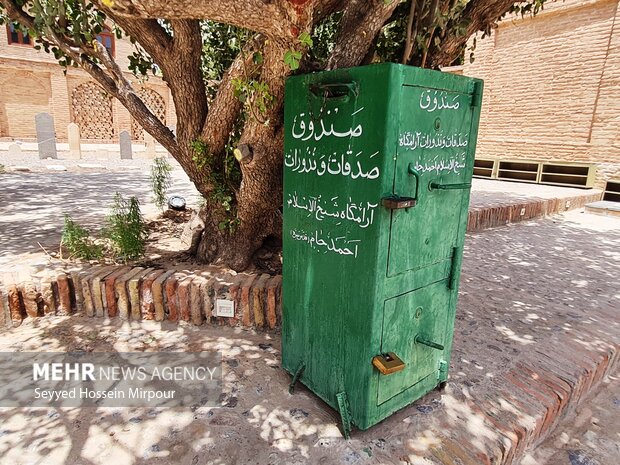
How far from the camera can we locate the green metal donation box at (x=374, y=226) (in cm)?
189

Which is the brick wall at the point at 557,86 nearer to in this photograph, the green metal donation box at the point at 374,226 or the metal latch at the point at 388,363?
the green metal donation box at the point at 374,226

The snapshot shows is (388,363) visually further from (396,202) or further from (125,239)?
(125,239)

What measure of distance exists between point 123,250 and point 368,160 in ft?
10.2

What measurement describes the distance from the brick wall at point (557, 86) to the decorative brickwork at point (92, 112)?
2037cm

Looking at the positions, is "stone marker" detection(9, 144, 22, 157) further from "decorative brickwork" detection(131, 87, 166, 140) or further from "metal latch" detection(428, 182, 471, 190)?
"metal latch" detection(428, 182, 471, 190)

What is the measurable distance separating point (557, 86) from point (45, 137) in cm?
1882

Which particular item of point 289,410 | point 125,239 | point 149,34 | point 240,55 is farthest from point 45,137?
point 289,410

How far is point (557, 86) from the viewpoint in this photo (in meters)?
11.9

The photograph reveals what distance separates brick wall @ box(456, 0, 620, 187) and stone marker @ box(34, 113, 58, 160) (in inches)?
663

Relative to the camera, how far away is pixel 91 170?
12906mm

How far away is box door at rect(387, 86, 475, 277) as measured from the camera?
1.92m

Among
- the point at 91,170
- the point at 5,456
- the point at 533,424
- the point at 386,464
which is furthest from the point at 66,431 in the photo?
the point at 91,170

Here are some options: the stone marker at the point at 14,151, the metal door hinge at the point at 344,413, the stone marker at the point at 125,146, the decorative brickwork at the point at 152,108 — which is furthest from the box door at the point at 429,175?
the decorative brickwork at the point at 152,108

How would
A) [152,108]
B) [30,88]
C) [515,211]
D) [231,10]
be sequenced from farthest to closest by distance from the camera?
[152,108]
[30,88]
[515,211]
[231,10]
